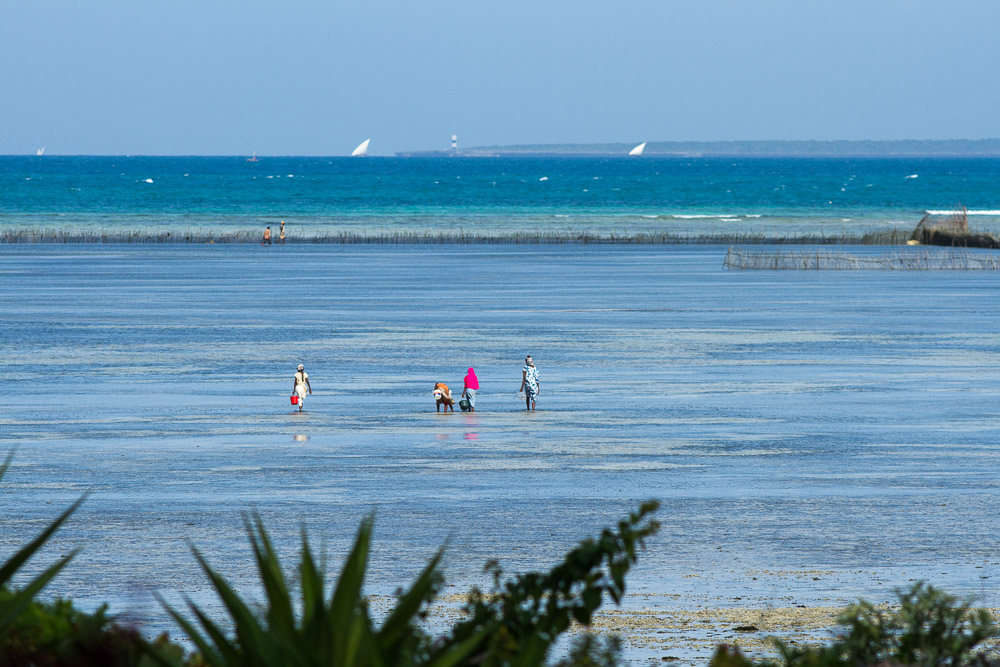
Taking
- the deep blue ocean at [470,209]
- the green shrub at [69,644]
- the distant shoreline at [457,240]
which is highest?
the deep blue ocean at [470,209]

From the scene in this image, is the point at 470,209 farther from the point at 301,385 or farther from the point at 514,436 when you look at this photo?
the point at 514,436

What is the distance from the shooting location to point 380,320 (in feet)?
148

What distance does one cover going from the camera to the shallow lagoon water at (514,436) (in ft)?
54.0

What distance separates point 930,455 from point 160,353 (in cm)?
2002

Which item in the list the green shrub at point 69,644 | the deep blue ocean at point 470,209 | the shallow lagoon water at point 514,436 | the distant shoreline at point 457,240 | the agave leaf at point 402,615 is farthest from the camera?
the deep blue ocean at point 470,209

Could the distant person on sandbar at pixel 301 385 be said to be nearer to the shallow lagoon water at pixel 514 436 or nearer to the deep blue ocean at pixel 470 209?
the shallow lagoon water at pixel 514 436

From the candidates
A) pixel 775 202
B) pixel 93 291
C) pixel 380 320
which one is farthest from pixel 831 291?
pixel 775 202

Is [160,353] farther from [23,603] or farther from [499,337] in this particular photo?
[23,603]

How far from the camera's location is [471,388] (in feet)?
90.4

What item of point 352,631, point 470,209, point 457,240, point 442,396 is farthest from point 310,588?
point 470,209

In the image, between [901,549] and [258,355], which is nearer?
[901,549]

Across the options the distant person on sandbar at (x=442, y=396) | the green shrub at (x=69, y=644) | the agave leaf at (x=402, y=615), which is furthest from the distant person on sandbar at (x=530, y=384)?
the agave leaf at (x=402, y=615)

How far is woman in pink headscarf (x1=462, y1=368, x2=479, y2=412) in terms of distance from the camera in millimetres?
27422

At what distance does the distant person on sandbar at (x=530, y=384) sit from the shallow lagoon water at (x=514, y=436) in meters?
0.31
